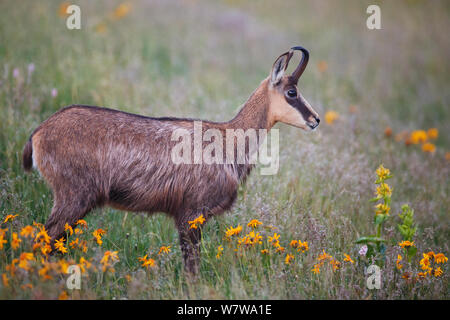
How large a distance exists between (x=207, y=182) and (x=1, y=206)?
2.54 metres

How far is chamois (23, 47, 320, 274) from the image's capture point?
5.17 meters

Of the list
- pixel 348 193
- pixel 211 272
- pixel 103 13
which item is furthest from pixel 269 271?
pixel 103 13

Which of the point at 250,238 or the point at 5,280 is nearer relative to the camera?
the point at 5,280

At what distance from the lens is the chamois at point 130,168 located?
5168 millimetres

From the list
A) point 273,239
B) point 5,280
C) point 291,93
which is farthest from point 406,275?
point 5,280

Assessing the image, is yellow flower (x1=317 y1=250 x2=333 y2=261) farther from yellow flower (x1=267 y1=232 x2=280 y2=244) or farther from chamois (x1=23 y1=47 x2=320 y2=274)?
chamois (x1=23 y1=47 x2=320 y2=274)

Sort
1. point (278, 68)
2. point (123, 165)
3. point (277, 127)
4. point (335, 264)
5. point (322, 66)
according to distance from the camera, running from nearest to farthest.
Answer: point (335, 264) → point (123, 165) → point (278, 68) → point (277, 127) → point (322, 66)

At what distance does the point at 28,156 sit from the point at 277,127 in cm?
525

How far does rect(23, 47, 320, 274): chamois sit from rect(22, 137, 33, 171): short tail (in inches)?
0.4

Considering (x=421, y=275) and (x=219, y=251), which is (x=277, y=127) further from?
(x=421, y=275)

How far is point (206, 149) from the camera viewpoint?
5598 mm

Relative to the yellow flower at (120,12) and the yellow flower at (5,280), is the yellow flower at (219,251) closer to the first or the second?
the yellow flower at (5,280)

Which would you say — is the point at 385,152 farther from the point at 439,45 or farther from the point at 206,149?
the point at 439,45

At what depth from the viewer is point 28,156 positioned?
538 cm
